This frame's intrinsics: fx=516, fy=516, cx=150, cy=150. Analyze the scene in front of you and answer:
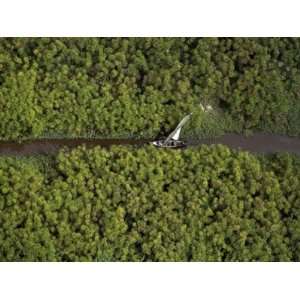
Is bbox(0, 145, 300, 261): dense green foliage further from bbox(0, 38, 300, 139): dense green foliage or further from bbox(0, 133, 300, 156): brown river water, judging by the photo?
bbox(0, 38, 300, 139): dense green foliage

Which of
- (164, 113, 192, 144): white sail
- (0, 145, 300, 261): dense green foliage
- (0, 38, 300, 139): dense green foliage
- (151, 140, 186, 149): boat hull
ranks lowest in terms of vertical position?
(0, 145, 300, 261): dense green foliage

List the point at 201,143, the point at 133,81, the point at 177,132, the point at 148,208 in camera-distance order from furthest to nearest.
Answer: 1. the point at 201,143
2. the point at 133,81
3. the point at 177,132
4. the point at 148,208

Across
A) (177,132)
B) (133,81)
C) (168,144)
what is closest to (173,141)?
(168,144)

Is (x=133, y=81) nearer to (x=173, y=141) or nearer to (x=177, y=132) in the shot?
(x=177, y=132)

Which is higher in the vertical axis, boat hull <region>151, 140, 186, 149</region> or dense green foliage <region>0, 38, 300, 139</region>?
dense green foliage <region>0, 38, 300, 139</region>

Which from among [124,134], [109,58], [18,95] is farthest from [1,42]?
[124,134]

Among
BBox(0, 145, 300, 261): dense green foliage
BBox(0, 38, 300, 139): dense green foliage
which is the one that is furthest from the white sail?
BBox(0, 145, 300, 261): dense green foliage
